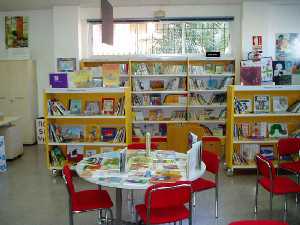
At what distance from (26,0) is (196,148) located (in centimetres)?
594

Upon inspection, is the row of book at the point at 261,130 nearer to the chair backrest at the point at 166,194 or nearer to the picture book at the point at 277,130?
the picture book at the point at 277,130

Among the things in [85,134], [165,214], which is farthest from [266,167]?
[85,134]

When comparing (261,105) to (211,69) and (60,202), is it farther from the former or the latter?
(60,202)

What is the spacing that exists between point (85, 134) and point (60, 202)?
144 cm

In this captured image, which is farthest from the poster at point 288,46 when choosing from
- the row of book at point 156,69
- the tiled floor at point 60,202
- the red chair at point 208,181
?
the red chair at point 208,181

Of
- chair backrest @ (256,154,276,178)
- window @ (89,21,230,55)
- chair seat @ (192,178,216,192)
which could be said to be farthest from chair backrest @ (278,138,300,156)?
window @ (89,21,230,55)

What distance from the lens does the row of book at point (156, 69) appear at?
→ 7922 mm

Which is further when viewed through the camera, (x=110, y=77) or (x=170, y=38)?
(x=170, y=38)

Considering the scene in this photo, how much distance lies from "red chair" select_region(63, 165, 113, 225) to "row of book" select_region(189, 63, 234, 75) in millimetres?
4787

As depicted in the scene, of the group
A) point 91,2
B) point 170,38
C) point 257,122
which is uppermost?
point 91,2

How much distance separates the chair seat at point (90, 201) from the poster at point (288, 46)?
603 centimetres

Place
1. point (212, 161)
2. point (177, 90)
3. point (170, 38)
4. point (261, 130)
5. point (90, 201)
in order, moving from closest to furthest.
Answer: point (90, 201), point (212, 161), point (261, 130), point (177, 90), point (170, 38)

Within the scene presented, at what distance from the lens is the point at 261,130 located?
5.96 metres

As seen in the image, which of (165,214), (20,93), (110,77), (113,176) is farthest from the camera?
(20,93)
